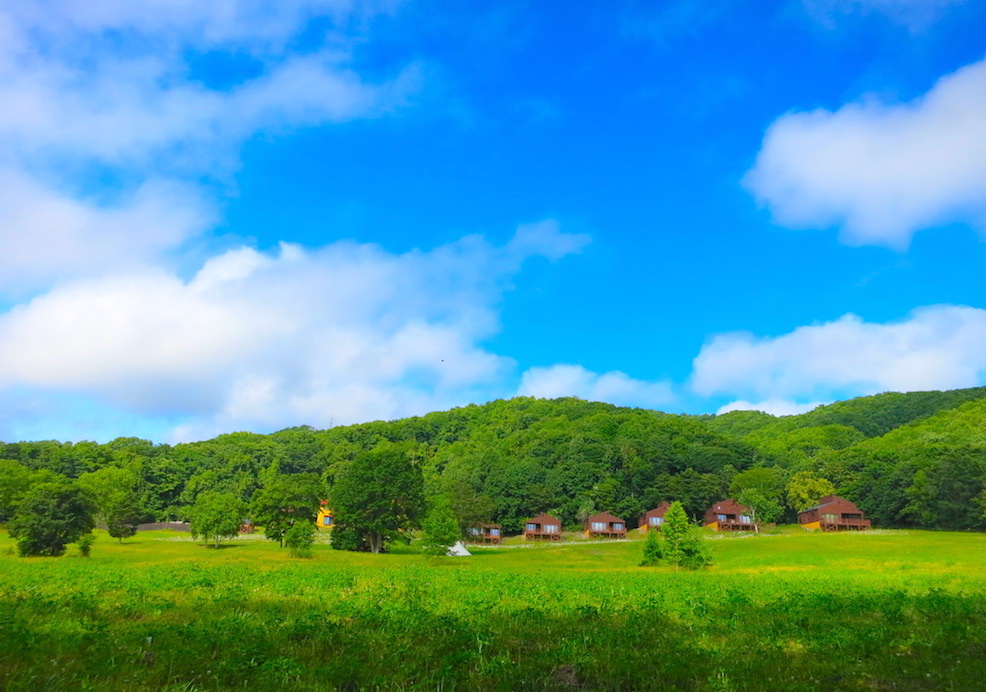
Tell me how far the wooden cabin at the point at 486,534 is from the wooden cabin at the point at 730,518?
144 ft

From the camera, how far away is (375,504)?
7369 centimetres

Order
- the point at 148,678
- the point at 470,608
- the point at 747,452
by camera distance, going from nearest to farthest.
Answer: the point at 148,678 → the point at 470,608 → the point at 747,452

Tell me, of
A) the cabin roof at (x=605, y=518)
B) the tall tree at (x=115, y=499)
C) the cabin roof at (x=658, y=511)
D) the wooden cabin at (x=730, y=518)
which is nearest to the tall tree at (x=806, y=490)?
the wooden cabin at (x=730, y=518)

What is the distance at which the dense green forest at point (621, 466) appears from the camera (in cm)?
10431

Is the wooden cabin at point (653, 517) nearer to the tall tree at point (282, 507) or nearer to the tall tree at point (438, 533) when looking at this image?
the tall tree at point (282, 507)

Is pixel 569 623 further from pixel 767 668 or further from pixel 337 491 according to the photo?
pixel 337 491

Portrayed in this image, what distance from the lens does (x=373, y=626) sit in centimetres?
1285

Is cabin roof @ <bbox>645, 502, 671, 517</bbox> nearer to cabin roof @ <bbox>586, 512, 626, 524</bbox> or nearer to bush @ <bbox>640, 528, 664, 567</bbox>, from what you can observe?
cabin roof @ <bbox>586, 512, 626, 524</bbox>

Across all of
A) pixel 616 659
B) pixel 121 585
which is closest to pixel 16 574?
pixel 121 585

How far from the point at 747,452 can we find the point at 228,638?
502 feet

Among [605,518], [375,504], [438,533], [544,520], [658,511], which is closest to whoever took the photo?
[438,533]

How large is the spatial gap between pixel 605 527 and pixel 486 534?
82.4 feet

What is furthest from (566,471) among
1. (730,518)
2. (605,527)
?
(730,518)

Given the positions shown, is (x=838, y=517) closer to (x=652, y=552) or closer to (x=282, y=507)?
(x=652, y=552)
